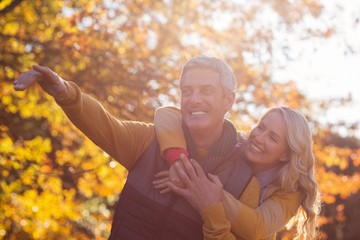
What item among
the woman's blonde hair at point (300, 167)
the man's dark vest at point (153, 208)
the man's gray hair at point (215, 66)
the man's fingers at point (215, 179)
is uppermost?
the man's gray hair at point (215, 66)

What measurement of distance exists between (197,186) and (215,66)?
0.88m

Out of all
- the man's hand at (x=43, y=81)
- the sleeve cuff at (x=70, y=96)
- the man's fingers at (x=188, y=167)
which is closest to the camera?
the man's hand at (x=43, y=81)

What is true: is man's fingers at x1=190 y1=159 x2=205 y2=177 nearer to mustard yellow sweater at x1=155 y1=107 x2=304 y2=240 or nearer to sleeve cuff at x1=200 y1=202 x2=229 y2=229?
mustard yellow sweater at x1=155 y1=107 x2=304 y2=240

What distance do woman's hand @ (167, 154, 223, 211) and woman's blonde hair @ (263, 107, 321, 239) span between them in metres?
0.58

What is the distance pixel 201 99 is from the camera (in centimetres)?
388

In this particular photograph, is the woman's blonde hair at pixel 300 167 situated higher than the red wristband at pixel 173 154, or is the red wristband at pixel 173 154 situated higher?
the woman's blonde hair at pixel 300 167

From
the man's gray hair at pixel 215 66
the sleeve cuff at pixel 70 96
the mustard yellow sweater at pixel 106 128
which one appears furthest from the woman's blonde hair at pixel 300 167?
the sleeve cuff at pixel 70 96

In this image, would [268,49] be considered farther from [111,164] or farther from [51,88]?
[51,88]

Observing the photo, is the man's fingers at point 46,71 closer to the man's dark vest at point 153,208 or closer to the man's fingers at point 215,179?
the man's dark vest at point 153,208

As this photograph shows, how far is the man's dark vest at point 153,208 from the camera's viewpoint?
3625mm

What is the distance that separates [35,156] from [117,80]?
1883mm

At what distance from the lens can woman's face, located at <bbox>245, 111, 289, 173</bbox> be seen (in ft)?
13.2

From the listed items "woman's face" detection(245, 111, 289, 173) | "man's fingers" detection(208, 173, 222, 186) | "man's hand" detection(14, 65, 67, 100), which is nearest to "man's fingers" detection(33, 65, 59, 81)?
"man's hand" detection(14, 65, 67, 100)

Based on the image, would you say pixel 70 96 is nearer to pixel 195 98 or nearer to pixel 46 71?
pixel 46 71
